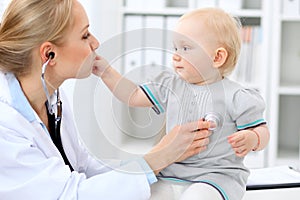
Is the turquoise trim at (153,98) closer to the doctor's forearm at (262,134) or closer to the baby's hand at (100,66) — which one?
the baby's hand at (100,66)

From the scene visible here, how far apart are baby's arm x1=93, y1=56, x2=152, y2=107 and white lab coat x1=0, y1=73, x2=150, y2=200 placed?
0.44 ft

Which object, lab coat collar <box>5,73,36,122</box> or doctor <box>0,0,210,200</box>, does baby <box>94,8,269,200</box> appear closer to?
doctor <box>0,0,210,200</box>

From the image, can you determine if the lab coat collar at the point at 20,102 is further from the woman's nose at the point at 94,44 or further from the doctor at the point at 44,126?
the woman's nose at the point at 94,44

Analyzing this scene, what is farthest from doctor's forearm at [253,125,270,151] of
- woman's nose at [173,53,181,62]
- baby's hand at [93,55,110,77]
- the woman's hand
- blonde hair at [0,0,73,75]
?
blonde hair at [0,0,73,75]

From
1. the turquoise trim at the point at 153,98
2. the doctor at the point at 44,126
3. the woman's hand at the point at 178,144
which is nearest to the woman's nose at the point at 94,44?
the doctor at the point at 44,126

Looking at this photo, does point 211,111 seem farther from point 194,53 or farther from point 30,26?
point 30,26

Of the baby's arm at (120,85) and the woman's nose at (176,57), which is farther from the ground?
the woman's nose at (176,57)

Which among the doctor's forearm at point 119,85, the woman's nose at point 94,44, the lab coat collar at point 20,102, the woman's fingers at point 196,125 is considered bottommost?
the woman's fingers at point 196,125

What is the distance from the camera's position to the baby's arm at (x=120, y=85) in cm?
106

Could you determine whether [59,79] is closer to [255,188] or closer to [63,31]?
[63,31]

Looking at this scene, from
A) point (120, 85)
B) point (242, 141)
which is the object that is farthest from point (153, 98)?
point (242, 141)

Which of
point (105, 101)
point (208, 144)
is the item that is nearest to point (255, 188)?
point (208, 144)

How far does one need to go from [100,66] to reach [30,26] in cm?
17

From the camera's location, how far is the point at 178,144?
1054mm
